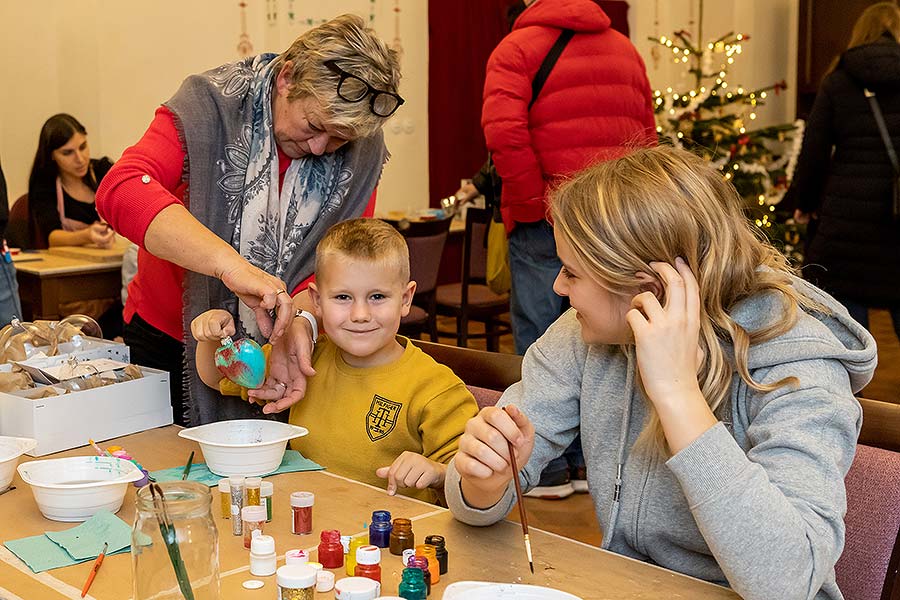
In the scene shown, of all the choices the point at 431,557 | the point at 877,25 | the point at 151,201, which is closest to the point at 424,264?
the point at 877,25

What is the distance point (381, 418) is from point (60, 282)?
2624mm

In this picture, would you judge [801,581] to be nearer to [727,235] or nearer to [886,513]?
[886,513]

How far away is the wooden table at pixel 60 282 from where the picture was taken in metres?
4.16

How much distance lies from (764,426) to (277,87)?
1.36 meters

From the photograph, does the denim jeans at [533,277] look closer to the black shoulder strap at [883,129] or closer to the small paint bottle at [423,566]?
the black shoulder strap at [883,129]

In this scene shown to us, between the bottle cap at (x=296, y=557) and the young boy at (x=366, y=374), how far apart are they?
0.62 metres

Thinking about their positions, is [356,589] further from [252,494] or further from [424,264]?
[424,264]

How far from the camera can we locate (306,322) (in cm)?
216

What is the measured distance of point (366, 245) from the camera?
6.96 ft

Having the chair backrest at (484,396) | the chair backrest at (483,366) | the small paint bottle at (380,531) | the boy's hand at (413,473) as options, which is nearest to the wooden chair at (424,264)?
the chair backrest at (483,366)

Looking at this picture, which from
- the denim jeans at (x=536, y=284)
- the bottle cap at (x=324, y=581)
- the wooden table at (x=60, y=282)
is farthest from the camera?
the wooden table at (x=60, y=282)

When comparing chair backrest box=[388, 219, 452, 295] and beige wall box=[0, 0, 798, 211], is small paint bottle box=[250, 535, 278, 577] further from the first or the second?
beige wall box=[0, 0, 798, 211]

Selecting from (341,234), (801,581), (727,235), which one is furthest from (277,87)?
(801,581)

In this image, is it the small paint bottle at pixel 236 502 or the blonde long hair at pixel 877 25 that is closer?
the small paint bottle at pixel 236 502
